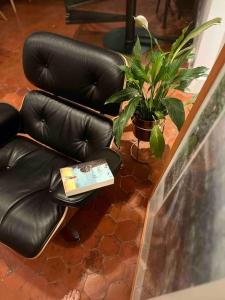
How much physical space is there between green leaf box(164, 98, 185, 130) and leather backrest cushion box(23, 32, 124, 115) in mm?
245

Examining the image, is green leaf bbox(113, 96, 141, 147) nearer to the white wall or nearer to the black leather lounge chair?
the black leather lounge chair

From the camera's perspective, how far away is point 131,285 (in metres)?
1.36

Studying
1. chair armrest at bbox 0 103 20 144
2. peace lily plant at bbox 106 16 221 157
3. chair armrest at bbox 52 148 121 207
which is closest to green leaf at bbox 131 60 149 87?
peace lily plant at bbox 106 16 221 157

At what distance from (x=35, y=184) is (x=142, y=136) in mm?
673

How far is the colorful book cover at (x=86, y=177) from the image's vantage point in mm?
1071

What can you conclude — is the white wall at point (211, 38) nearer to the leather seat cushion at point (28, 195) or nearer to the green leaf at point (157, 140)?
the green leaf at point (157, 140)

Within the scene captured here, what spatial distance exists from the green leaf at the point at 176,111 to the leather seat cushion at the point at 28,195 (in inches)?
22.5

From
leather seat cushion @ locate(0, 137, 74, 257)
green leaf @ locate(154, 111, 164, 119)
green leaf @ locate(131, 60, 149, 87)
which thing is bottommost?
leather seat cushion @ locate(0, 137, 74, 257)

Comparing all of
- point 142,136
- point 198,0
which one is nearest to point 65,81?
point 142,136

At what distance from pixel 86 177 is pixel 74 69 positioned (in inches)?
20.8

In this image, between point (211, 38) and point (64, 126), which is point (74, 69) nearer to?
point (64, 126)

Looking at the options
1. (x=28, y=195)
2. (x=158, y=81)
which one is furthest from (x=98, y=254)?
(x=158, y=81)

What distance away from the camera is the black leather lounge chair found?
1.12m

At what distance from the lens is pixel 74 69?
4.17 feet
